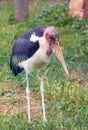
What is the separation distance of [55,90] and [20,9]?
3.69 meters

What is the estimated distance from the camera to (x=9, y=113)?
491cm

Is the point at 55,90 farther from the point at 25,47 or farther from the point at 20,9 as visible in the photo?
the point at 20,9

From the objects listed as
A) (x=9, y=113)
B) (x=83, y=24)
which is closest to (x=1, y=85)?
(x=9, y=113)

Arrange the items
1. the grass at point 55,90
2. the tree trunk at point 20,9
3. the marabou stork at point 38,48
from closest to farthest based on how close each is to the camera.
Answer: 1. the marabou stork at point 38,48
2. the grass at point 55,90
3. the tree trunk at point 20,9

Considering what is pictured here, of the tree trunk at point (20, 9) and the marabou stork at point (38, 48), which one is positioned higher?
the marabou stork at point (38, 48)

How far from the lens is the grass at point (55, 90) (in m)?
4.62

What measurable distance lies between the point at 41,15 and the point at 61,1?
1644 millimetres

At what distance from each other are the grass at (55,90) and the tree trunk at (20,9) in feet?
1.73

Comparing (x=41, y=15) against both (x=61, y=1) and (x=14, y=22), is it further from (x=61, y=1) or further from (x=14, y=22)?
(x=61, y=1)

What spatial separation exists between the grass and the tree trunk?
1.73 feet

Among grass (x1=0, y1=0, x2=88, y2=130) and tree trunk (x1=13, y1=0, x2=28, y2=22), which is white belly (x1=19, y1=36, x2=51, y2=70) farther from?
tree trunk (x1=13, y1=0, x2=28, y2=22)

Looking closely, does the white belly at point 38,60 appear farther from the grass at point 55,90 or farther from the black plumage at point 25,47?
the grass at point 55,90

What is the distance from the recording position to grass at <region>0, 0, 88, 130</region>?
4.62 meters

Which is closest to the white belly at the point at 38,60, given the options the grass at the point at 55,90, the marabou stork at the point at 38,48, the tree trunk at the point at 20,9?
the marabou stork at the point at 38,48
